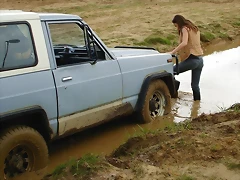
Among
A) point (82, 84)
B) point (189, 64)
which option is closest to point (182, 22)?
point (189, 64)

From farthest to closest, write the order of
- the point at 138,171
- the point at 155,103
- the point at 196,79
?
1. the point at 196,79
2. the point at 155,103
3. the point at 138,171

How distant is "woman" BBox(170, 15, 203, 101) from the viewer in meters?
8.77

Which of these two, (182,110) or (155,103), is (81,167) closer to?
(155,103)

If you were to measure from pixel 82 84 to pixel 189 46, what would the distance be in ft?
11.5

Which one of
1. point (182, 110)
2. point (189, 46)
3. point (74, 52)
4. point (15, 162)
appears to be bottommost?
point (182, 110)

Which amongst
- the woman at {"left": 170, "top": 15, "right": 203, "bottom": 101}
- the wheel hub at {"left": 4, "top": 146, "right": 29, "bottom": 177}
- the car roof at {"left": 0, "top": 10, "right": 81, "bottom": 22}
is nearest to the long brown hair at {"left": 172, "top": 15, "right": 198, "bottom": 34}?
the woman at {"left": 170, "top": 15, "right": 203, "bottom": 101}

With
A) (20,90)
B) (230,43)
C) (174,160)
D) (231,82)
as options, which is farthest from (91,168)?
(230,43)

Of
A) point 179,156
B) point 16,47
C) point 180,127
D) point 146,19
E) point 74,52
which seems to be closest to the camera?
point 179,156

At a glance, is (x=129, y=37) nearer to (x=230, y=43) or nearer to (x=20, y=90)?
(x=230, y=43)

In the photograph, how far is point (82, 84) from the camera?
5977 millimetres

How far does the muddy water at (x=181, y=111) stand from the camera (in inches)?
261

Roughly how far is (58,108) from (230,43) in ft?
45.4

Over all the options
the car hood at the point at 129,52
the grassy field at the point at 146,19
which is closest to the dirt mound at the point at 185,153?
the car hood at the point at 129,52

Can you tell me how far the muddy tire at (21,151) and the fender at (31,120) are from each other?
4.3 inches
